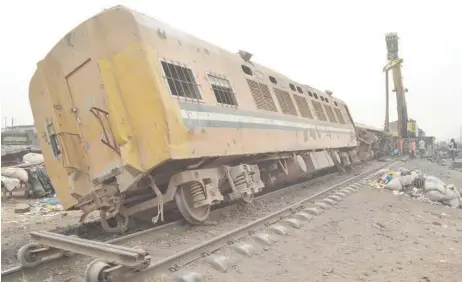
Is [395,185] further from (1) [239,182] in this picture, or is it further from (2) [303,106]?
(1) [239,182]

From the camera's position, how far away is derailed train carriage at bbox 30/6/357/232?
5.22 metres

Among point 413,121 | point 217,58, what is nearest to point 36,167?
point 217,58

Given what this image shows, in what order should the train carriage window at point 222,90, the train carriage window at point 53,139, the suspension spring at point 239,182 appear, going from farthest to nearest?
1. the suspension spring at point 239,182
2. the train carriage window at point 222,90
3. the train carriage window at point 53,139

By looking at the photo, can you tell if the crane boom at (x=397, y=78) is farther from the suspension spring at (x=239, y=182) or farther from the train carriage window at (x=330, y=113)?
the suspension spring at (x=239, y=182)

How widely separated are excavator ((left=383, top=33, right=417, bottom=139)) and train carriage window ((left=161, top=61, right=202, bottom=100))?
3031 centimetres

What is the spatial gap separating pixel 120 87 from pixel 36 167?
1009cm

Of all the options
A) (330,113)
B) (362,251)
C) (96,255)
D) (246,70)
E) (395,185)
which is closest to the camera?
(96,255)

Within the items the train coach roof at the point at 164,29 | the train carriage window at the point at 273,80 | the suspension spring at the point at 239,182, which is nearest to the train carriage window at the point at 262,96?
the train coach roof at the point at 164,29

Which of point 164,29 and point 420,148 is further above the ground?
point 164,29

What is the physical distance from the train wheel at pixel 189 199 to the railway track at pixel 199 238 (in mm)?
184

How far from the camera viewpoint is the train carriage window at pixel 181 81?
5.55 metres

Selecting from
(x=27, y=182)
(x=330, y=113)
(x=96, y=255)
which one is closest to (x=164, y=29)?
(x=96, y=255)

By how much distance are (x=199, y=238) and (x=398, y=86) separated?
A: 32.1 metres

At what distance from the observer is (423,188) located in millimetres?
11367
